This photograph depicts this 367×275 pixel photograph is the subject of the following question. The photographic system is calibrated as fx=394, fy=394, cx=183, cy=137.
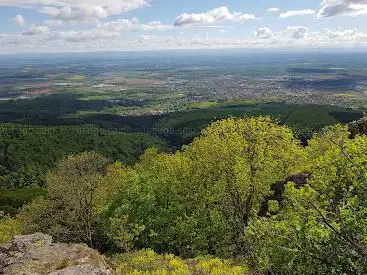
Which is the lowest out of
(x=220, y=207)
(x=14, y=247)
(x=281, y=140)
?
(x=220, y=207)

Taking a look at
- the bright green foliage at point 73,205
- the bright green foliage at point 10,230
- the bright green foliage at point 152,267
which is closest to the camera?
the bright green foliage at point 152,267

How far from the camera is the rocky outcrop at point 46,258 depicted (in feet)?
73.0

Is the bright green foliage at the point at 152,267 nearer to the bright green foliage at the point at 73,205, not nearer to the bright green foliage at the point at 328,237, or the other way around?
the bright green foliage at the point at 328,237

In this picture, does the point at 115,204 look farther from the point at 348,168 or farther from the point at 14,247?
the point at 348,168

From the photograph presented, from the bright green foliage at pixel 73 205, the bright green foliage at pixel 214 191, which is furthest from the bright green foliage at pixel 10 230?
the bright green foliage at pixel 214 191

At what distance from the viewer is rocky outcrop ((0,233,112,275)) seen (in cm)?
2226

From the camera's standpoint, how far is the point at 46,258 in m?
24.7

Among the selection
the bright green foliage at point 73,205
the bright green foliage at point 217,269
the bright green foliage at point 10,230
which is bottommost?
the bright green foliage at point 10,230

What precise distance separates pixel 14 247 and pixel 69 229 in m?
19.0

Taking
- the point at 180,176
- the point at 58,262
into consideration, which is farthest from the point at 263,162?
the point at 58,262

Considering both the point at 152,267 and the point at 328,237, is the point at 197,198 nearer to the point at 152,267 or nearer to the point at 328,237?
the point at 152,267

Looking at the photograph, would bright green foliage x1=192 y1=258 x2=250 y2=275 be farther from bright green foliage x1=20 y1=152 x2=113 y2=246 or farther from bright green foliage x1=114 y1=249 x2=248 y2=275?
bright green foliage x1=20 y1=152 x2=113 y2=246

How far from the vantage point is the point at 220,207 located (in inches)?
1528

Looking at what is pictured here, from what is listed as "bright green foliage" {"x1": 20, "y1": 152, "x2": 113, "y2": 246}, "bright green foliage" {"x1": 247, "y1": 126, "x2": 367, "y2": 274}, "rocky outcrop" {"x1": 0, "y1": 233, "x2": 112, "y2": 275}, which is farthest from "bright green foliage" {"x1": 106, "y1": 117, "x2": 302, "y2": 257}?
"bright green foliage" {"x1": 247, "y1": 126, "x2": 367, "y2": 274}
